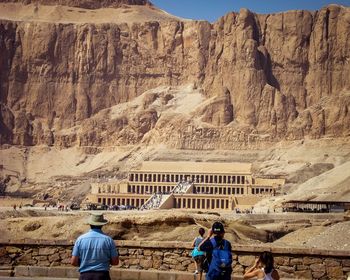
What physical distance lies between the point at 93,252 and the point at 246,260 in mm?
8575

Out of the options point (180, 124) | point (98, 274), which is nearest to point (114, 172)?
point (180, 124)

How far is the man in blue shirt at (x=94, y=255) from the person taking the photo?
16.6 meters

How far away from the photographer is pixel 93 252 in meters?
16.7

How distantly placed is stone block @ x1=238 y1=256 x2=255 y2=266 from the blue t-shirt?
8.27 metres

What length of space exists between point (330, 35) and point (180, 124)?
117 ft

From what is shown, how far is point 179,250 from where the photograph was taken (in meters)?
25.3

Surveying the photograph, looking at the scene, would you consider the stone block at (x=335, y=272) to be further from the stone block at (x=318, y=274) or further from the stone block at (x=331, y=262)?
the stone block at (x=318, y=274)

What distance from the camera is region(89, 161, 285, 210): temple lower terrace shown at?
436ft

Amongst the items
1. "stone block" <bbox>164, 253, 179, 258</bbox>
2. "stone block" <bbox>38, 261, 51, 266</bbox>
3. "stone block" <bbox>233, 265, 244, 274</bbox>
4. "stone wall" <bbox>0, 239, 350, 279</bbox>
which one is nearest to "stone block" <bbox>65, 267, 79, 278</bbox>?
"stone wall" <bbox>0, 239, 350, 279</bbox>

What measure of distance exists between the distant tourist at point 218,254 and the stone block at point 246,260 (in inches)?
248

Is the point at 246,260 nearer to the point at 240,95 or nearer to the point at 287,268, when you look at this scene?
the point at 287,268

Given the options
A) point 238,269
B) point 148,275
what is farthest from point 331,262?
point 148,275

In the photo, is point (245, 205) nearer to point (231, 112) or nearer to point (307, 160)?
point (307, 160)

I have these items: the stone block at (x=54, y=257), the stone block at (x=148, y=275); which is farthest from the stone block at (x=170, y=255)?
the stone block at (x=54, y=257)
